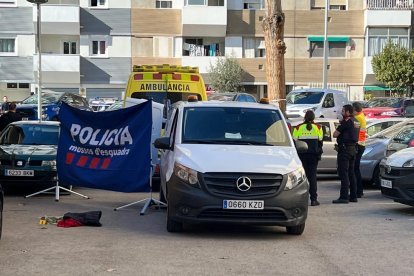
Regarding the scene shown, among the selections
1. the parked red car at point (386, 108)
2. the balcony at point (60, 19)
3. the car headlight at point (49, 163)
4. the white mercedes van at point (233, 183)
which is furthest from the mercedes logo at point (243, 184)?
the balcony at point (60, 19)

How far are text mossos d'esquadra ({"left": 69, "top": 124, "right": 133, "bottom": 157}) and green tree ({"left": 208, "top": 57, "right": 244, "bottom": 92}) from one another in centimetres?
3202

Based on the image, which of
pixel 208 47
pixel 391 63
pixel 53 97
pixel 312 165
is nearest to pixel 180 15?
pixel 208 47

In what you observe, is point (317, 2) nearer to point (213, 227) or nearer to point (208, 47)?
point (208, 47)

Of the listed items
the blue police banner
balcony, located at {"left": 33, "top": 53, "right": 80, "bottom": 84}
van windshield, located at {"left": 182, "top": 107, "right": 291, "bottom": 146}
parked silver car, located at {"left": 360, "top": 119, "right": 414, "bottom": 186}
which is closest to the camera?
van windshield, located at {"left": 182, "top": 107, "right": 291, "bottom": 146}

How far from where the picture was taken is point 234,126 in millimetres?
10641

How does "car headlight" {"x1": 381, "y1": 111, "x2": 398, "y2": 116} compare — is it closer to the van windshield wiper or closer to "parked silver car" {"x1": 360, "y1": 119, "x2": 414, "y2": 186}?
"parked silver car" {"x1": 360, "y1": 119, "x2": 414, "y2": 186}

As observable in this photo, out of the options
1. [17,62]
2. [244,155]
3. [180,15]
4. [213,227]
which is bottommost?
[213,227]

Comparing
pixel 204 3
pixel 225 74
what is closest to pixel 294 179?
pixel 225 74

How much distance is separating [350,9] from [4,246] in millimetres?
41738

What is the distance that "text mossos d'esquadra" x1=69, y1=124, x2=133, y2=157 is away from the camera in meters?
12.4

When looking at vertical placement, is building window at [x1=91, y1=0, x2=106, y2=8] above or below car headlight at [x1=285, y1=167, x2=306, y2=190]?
above

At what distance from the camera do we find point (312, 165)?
13.4 metres

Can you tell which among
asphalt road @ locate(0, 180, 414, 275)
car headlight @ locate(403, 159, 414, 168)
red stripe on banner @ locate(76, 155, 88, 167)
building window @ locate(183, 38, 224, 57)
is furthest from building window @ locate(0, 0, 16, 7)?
car headlight @ locate(403, 159, 414, 168)

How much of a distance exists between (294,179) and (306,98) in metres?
18.0
